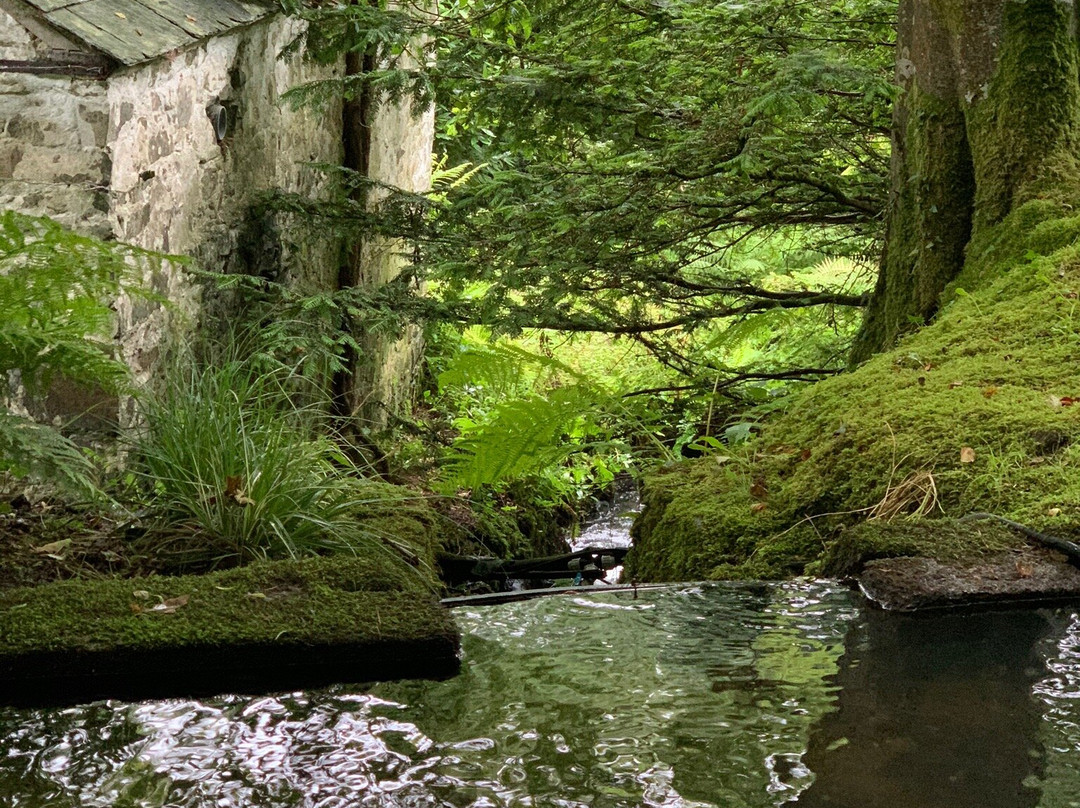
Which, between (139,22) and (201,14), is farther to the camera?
(201,14)

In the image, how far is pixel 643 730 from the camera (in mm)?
1966

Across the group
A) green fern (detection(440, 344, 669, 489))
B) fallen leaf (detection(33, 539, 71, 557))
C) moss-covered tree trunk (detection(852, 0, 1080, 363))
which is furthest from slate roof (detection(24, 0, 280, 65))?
moss-covered tree trunk (detection(852, 0, 1080, 363))

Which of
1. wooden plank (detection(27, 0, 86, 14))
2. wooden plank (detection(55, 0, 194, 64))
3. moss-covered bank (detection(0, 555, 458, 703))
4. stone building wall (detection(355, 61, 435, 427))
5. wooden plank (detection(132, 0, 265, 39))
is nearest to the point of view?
moss-covered bank (detection(0, 555, 458, 703))

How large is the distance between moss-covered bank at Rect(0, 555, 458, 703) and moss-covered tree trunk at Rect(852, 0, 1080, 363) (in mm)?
3267

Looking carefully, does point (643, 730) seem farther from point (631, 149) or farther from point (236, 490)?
point (631, 149)

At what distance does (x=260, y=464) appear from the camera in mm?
3938

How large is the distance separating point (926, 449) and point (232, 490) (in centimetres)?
242

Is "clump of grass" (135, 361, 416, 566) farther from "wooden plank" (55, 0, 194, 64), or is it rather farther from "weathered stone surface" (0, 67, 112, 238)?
"wooden plank" (55, 0, 194, 64)

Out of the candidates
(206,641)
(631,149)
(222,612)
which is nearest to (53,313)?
(222,612)

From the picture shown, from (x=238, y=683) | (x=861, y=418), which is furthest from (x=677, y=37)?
(x=238, y=683)

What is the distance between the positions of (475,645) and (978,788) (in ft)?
3.87

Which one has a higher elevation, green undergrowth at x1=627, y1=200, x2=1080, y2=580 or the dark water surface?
green undergrowth at x1=627, y1=200, x2=1080, y2=580

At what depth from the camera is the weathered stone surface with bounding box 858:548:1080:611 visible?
2527 millimetres

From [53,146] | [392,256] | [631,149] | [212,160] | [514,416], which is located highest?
[631,149]
